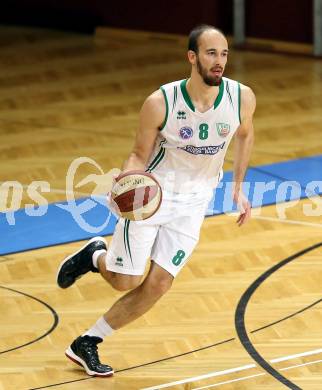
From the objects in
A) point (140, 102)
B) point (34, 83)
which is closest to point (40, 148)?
point (140, 102)

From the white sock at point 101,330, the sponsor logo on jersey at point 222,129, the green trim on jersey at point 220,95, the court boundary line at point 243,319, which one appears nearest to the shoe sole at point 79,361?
the white sock at point 101,330

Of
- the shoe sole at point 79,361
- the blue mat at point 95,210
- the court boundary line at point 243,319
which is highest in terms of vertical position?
the shoe sole at point 79,361

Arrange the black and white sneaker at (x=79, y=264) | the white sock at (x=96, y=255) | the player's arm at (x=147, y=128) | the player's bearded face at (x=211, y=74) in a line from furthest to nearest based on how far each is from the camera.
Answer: the black and white sneaker at (x=79, y=264)
the white sock at (x=96, y=255)
the player's arm at (x=147, y=128)
the player's bearded face at (x=211, y=74)

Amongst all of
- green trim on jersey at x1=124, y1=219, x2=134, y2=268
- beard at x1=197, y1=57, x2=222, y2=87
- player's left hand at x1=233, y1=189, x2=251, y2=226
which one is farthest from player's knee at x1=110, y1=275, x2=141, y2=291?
beard at x1=197, y1=57, x2=222, y2=87

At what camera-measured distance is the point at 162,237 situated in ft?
25.5

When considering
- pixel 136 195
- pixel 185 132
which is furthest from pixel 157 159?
pixel 136 195

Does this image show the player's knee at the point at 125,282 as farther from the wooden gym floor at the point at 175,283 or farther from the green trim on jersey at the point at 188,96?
the green trim on jersey at the point at 188,96

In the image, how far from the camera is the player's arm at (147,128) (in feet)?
24.9

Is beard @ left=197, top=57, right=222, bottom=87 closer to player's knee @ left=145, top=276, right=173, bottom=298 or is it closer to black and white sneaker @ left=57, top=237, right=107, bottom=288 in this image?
player's knee @ left=145, top=276, right=173, bottom=298

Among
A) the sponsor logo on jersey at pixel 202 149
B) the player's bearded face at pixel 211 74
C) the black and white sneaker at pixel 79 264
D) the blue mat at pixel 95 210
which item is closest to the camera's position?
the player's bearded face at pixel 211 74

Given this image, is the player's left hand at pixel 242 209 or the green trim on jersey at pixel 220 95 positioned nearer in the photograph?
the green trim on jersey at pixel 220 95

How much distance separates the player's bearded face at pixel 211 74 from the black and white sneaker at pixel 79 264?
5.27 ft

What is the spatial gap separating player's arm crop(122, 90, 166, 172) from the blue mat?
10.4 feet

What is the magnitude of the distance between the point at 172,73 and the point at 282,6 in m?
2.47
